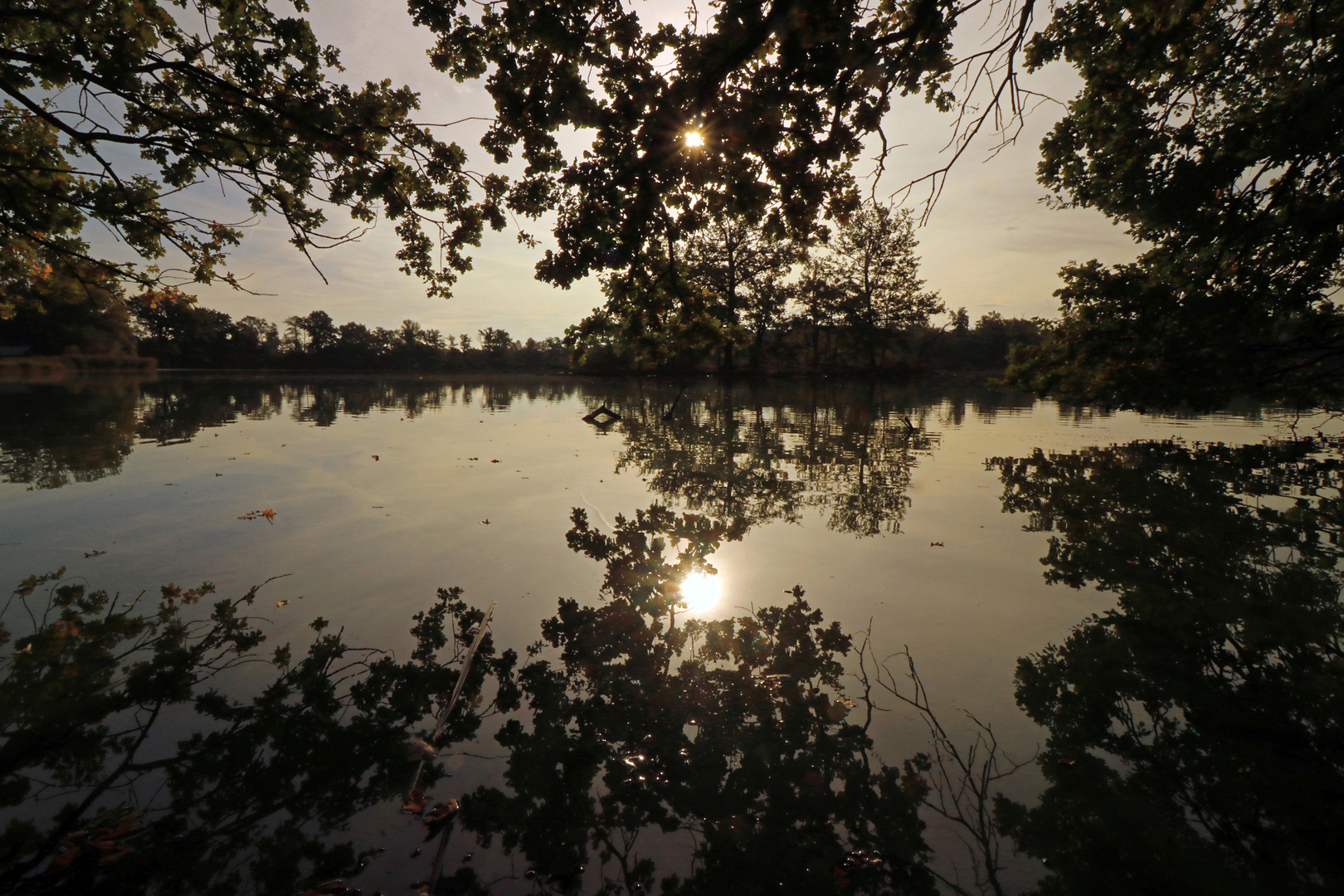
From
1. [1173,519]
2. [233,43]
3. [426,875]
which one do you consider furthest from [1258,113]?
[233,43]

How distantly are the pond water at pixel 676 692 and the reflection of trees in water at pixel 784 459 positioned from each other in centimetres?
18

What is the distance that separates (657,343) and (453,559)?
512 cm

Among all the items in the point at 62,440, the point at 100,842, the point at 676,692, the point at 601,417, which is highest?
the point at 62,440

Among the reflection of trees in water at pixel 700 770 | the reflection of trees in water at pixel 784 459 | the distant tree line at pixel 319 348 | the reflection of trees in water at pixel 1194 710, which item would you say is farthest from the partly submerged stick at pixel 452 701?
the distant tree line at pixel 319 348

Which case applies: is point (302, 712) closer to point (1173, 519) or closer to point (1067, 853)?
point (1067, 853)

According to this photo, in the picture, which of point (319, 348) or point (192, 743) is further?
point (319, 348)

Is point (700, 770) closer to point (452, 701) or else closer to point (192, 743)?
point (452, 701)

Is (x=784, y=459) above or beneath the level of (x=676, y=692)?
above

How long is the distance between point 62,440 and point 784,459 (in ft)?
55.1

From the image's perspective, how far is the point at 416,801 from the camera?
2.62m

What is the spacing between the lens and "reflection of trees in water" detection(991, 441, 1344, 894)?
2322mm

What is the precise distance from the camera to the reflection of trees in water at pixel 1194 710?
232cm

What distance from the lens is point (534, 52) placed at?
→ 7301 millimetres

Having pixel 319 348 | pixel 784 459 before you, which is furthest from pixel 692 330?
pixel 319 348
